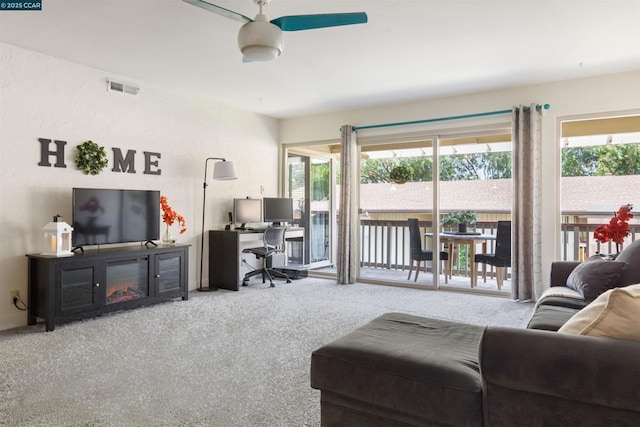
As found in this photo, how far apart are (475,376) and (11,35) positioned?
4.29 metres

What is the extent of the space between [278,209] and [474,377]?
494cm

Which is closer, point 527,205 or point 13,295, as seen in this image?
point 13,295

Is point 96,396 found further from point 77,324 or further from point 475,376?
point 475,376

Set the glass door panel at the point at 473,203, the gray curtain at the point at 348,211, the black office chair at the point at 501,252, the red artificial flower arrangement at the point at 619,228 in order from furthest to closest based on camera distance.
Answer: the gray curtain at the point at 348,211 < the glass door panel at the point at 473,203 < the black office chair at the point at 501,252 < the red artificial flower arrangement at the point at 619,228

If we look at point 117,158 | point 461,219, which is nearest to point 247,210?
Answer: point 117,158

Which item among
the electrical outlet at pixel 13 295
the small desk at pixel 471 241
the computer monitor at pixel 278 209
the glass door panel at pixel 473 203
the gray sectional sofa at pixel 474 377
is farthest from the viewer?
the computer monitor at pixel 278 209

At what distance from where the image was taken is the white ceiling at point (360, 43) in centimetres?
297

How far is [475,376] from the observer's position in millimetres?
1451

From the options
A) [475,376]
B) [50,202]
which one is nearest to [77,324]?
[50,202]

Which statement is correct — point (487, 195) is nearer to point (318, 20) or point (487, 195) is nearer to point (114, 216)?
point (318, 20)

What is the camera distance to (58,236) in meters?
3.66

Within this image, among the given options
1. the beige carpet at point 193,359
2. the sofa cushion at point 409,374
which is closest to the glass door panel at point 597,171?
the beige carpet at point 193,359

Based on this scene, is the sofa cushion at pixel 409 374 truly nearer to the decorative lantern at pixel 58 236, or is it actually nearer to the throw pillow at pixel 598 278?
the throw pillow at pixel 598 278
